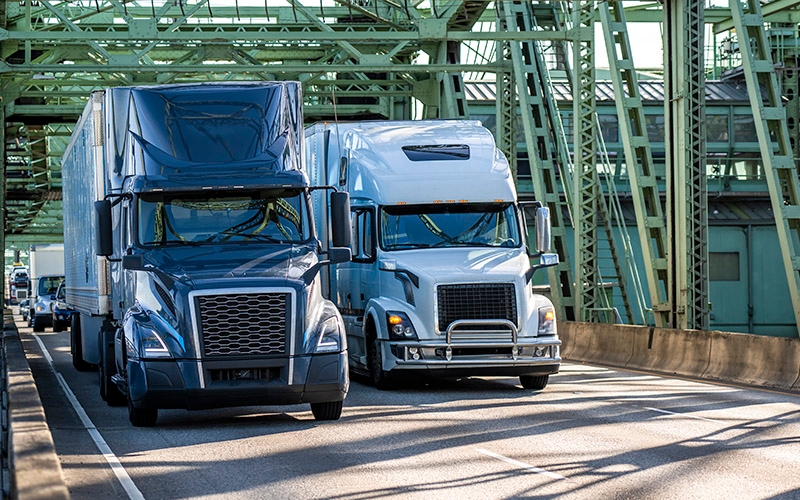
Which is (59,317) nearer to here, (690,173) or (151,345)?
(690,173)

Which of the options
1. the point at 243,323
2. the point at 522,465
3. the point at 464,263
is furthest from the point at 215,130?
the point at 522,465

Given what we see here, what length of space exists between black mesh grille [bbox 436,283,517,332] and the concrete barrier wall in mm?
3859

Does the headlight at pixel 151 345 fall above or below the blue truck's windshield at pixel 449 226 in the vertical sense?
below

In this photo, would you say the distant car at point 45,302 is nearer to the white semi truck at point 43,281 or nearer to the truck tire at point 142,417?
the white semi truck at point 43,281

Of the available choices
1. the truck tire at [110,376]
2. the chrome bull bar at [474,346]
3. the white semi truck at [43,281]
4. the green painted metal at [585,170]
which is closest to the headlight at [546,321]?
the chrome bull bar at [474,346]

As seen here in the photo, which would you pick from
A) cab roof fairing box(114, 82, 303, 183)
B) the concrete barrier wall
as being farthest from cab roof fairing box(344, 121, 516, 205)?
the concrete barrier wall

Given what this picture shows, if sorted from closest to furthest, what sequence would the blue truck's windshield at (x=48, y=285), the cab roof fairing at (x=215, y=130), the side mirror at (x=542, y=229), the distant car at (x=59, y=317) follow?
the cab roof fairing at (x=215, y=130), the side mirror at (x=542, y=229), the distant car at (x=59, y=317), the blue truck's windshield at (x=48, y=285)

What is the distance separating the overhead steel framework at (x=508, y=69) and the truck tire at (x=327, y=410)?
26.5ft

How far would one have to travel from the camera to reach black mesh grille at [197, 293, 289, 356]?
1445 centimetres

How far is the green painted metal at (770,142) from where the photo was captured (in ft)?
67.6

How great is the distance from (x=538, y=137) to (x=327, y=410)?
1834 centimetres

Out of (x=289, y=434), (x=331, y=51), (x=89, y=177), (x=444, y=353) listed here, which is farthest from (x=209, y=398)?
(x=331, y=51)

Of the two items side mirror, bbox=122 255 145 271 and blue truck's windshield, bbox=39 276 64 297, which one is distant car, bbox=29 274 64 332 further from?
side mirror, bbox=122 255 145 271

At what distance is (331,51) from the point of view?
38281mm
